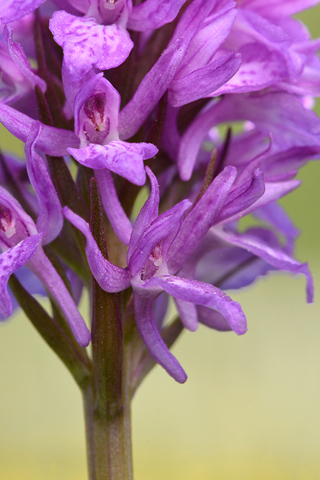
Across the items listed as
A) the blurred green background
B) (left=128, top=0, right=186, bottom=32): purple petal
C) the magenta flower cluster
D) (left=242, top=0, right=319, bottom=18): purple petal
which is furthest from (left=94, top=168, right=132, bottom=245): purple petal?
the blurred green background

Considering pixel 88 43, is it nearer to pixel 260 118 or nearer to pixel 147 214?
pixel 147 214

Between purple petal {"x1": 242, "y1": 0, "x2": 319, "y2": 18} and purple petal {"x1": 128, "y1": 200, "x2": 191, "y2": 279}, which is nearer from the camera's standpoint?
purple petal {"x1": 128, "y1": 200, "x2": 191, "y2": 279}

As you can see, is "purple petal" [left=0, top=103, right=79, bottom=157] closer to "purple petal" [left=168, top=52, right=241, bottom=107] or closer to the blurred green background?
"purple petal" [left=168, top=52, right=241, bottom=107]

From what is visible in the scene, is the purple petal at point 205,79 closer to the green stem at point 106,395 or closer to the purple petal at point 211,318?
the green stem at point 106,395

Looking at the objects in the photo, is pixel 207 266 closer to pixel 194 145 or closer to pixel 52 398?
pixel 194 145

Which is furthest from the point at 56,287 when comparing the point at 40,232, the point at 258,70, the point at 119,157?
the point at 258,70

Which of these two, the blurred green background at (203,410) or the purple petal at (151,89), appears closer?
the purple petal at (151,89)

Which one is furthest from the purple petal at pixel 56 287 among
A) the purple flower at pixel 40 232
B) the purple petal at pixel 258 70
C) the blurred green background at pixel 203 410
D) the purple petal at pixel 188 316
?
the blurred green background at pixel 203 410
